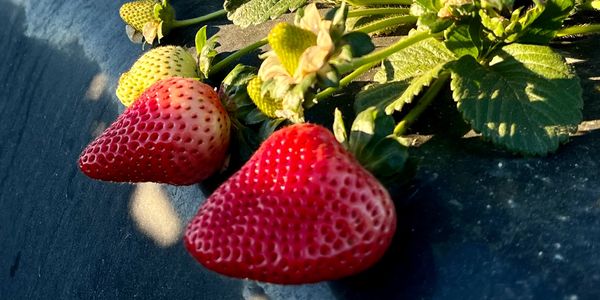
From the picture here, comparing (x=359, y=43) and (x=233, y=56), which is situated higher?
(x=359, y=43)

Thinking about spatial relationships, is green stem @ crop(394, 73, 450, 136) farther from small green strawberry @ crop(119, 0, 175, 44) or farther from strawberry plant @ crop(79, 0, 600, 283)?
small green strawberry @ crop(119, 0, 175, 44)

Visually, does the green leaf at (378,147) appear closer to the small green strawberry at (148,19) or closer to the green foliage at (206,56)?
the green foliage at (206,56)

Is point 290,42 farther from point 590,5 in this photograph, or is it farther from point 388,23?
point 590,5

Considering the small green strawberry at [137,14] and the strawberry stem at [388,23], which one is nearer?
the strawberry stem at [388,23]

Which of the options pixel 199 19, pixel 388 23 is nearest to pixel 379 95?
pixel 388 23

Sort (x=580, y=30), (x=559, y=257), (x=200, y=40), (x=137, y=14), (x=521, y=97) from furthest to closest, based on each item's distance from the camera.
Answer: (x=137, y=14), (x=200, y=40), (x=580, y=30), (x=521, y=97), (x=559, y=257)

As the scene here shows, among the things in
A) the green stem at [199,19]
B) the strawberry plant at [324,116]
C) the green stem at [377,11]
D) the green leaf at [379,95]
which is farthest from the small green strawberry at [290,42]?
the green stem at [199,19]

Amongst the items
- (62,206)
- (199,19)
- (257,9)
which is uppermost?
(257,9)

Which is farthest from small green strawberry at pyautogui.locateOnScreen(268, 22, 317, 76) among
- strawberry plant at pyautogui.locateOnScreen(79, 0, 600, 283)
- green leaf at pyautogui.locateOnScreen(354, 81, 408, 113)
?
green leaf at pyautogui.locateOnScreen(354, 81, 408, 113)

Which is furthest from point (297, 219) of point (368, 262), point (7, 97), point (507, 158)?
point (7, 97)
